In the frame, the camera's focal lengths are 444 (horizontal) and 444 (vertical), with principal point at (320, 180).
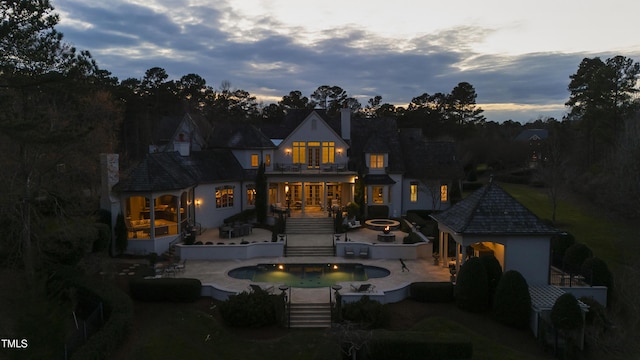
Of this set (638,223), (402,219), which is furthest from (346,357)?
(638,223)

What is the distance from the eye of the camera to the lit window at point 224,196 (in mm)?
33812

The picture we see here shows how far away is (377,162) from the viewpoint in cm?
3712

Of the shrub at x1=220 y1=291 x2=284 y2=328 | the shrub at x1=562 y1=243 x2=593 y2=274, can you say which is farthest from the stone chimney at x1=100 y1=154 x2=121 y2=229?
the shrub at x1=562 y1=243 x2=593 y2=274

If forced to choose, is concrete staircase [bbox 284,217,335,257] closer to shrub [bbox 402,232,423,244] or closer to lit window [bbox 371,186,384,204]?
shrub [bbox 402,232,423,244]

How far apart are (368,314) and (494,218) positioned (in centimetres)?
818

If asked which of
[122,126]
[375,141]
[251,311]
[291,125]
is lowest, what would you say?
[251,311]

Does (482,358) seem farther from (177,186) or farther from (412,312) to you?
(177,186)

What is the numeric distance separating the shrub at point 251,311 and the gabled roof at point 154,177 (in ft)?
36.6

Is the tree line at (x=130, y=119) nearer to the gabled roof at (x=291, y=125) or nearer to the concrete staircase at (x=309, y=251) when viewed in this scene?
the gabled roof at (x=291, y=125)

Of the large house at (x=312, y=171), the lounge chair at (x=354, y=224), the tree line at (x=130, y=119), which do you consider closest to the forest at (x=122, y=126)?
the tree line at (x=130, y=119)

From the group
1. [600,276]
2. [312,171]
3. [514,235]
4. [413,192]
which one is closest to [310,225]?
[312,171]

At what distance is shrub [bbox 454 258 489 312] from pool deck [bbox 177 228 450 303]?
9.27 ft

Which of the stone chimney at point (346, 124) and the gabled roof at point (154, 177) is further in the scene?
the stone chimney at point (346, 124)

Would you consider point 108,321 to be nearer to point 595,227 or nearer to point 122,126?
point 595,227
